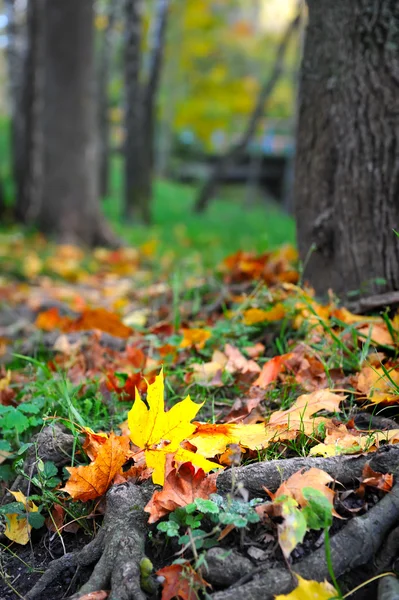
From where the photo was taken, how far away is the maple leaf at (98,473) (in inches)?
62.3

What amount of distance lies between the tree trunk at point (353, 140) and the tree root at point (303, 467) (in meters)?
1.20

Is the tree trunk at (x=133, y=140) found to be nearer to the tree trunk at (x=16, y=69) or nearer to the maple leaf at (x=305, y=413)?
the tree trunk at (x=16, y=69)

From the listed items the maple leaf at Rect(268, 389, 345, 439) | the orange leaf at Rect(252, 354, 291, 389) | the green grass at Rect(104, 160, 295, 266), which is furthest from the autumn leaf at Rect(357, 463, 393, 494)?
the green grass at Rect(104, 160, 295, 266)

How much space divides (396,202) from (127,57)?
10.5 metres

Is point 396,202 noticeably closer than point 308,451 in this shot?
No

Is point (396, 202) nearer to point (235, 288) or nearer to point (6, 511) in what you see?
point (235, 288)

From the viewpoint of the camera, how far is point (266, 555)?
1.34 m

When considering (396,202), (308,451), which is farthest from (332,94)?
(308,451)

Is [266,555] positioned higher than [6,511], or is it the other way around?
[266,555]

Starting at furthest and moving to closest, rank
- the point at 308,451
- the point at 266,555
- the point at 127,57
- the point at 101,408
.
→ 1. the point at 127,57
2. the point at 101,408
3. the point at 308,451
4. the point at 266,555

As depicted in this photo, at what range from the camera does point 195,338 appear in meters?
2.54

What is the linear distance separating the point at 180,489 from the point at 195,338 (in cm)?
113

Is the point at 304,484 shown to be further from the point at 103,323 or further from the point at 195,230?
the point at 195,230

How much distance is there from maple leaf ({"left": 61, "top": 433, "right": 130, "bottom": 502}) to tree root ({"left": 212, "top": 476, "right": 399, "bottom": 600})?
498 millimetres
